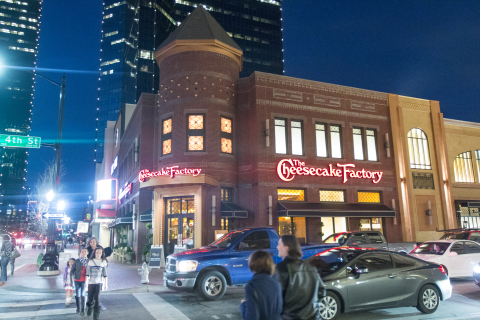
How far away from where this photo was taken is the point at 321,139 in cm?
2420

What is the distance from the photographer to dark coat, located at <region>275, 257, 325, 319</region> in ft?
14.0

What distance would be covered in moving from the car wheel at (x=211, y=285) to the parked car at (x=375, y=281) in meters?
3.24

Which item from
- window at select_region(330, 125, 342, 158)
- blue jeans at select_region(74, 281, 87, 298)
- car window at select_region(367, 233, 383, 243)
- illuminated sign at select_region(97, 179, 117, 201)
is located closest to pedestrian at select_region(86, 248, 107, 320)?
blue jeans at select_region(74, 281, 87, 298)

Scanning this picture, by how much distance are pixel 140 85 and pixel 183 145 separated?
79491 mm

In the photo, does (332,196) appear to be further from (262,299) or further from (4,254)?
(262,299)

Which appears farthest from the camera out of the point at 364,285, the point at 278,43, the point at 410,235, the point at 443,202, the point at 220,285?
the point at 278,43

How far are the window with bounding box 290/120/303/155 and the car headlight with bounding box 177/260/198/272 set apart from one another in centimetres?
Result: 1366

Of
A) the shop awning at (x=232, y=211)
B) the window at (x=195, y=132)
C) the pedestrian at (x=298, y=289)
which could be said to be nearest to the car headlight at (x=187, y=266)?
the pedestrian at (x=298, y=289)

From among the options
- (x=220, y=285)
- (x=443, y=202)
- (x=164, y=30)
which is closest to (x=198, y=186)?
(x=220, y=285)

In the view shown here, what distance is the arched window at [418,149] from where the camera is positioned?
1049 inches

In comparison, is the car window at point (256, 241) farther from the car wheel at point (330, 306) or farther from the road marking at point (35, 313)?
the road marking at point (35, 313)

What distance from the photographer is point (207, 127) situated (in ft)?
70.8

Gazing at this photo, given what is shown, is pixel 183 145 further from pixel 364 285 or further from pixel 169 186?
pixel 364 285

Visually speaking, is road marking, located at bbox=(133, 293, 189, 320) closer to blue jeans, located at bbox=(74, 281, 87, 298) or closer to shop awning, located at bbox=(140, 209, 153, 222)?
blue jeans, located at bbox=(74, 281, 87, 298)
